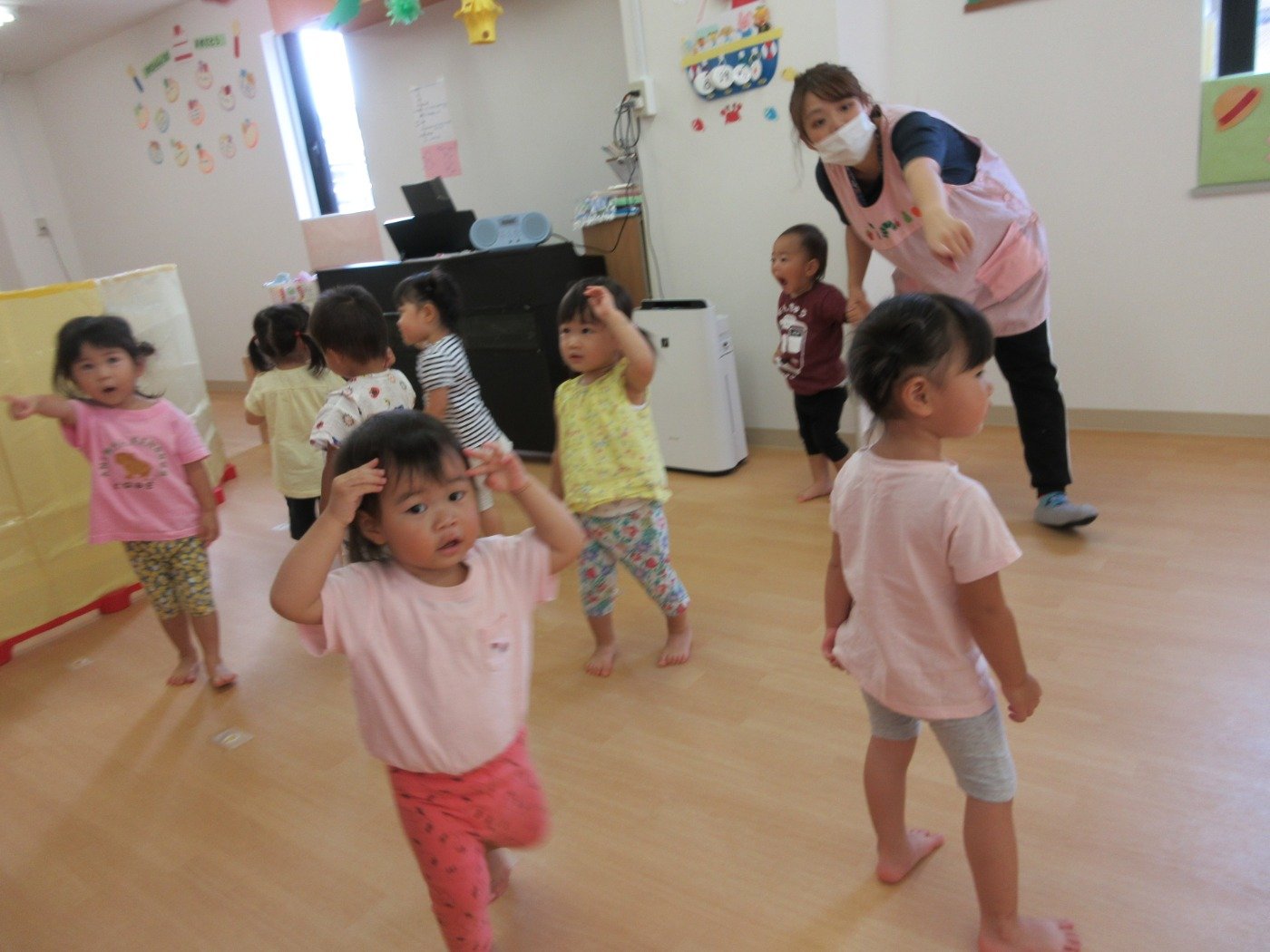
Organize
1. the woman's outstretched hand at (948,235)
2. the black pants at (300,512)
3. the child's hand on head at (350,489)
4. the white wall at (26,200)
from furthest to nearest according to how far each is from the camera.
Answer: the white wall at (26,200)
the black pants at (300,512)
the woman's outstretched hand at (948,235)
the child's hand on head at (350,489)

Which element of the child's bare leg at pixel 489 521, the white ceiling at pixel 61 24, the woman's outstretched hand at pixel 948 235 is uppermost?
the white ceiling at pixel 61 24

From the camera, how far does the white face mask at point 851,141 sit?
81.3 inches

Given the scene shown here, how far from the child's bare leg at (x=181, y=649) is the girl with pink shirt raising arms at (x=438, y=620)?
1493mm

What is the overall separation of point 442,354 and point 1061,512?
1.75 meters

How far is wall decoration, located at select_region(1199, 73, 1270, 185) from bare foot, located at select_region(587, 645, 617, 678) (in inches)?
98.0

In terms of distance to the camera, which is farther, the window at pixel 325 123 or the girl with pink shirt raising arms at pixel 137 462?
the window at pixel 325 123

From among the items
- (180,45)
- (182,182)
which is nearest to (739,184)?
→ (180,45)

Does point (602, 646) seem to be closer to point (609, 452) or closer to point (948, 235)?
point (609, 452)

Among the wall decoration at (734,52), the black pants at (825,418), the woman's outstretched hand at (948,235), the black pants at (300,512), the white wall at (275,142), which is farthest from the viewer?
the white wall at (275,142)

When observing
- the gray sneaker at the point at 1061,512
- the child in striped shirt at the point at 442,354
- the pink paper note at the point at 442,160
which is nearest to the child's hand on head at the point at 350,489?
the child in striped shirt at the point at 442,354

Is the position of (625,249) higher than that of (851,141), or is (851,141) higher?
(851,141)

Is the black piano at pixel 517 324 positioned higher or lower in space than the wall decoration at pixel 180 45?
lower

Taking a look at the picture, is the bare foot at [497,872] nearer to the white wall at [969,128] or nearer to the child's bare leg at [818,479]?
the child's bare leg at [818,479]

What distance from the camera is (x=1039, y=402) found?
2.40m
